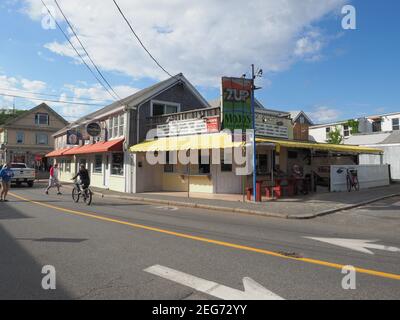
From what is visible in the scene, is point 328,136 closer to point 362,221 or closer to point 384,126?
point 384,126

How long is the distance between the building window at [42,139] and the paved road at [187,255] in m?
46.6

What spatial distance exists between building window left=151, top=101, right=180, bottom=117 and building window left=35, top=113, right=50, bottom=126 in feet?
123

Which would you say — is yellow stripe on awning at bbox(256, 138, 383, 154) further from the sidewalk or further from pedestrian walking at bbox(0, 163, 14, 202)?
pedestrian walking at bbox(0, 163, 14, 202)

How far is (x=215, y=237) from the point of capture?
7.81 meters

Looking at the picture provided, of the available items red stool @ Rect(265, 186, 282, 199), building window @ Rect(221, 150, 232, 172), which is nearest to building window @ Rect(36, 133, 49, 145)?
building window @ Rect(221, 150, 232, 172)

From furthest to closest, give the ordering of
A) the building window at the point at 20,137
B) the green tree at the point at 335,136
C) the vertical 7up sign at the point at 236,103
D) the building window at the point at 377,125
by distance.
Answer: the building window at the point at 20,137
the building window at the point at 377,125
the green tree at the point at 335,136
the vertical 7up sign at the point at 236,103

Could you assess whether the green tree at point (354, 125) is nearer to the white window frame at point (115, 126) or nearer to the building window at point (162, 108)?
the building window at point (162, 108)

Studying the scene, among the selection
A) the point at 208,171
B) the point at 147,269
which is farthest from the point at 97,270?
the point at 208,171

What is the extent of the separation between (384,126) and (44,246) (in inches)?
1637

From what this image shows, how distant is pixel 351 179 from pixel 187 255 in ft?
50.7

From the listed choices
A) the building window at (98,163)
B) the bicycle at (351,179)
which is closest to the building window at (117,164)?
the building window at (98,163)

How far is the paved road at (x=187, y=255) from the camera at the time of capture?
455 centimetres

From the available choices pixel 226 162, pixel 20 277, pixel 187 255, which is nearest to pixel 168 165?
pixel 226 162

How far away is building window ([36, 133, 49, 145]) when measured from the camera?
5285cm
